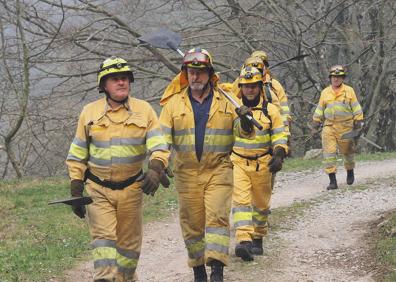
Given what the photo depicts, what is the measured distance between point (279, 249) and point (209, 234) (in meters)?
2.36

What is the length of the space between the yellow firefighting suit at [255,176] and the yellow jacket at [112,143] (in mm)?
1994

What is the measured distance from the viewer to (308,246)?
8.66m

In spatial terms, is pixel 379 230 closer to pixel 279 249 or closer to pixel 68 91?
pixel 279 249

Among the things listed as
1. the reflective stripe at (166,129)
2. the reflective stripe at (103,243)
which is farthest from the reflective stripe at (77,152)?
the reflective stripe at (166,129)

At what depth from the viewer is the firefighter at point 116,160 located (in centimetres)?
576

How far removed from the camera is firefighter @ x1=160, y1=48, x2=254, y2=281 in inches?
248

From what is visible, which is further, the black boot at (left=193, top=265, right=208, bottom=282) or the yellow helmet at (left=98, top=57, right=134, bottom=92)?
the black boot at (left=193, top=265, right=208, bottom=282)

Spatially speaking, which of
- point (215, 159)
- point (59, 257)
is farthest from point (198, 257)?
point (59, 257)

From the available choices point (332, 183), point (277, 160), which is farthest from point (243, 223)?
point (332, 183)

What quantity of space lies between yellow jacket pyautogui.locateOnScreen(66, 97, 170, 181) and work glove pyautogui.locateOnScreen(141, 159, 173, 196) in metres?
0.07

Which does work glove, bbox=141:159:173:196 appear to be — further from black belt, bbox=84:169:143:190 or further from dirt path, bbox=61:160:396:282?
dirt path, bbox=61:160:396:282

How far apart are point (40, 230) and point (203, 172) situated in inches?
175

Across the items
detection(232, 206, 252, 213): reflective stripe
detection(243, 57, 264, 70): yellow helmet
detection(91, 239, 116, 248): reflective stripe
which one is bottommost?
detection(232, 206, 252, 213): reflective stripe

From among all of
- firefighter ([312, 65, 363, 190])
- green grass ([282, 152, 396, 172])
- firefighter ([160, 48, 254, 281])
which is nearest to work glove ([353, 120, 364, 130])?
firefighter ([312, 65, 363, 190])
